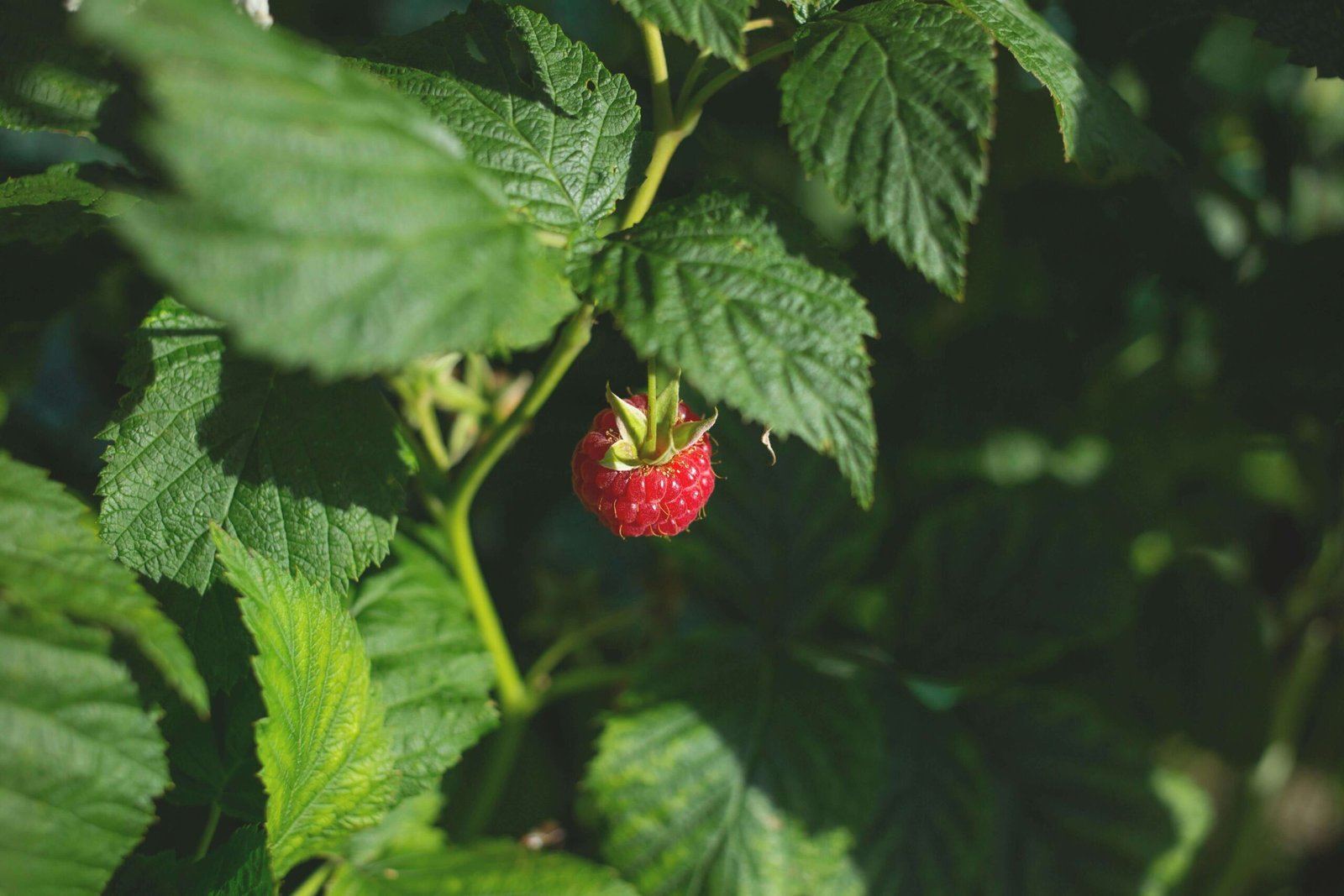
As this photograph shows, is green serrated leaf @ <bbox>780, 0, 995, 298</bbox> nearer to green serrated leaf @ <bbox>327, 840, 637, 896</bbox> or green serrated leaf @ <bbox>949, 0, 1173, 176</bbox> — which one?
green serrated leaf @ <bbox>949, 0, 1173, 176</bbox>

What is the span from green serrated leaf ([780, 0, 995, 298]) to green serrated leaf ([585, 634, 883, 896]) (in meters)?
0.59

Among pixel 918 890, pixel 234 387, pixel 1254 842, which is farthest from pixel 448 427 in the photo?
pixel 1254 842

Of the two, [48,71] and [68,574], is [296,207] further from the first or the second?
[48,71]

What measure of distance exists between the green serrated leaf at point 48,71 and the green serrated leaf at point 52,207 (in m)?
0.04

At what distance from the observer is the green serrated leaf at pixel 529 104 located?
67cm

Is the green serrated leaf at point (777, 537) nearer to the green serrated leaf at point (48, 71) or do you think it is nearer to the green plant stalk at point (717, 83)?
the green plant stalk at point (717, 83)

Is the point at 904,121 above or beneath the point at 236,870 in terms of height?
above

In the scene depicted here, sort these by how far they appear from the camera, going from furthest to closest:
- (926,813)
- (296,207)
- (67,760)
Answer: (926,813), (67,760), (296,207)

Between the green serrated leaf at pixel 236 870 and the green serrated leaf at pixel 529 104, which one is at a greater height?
the green serrated leaf at pixel 529 104

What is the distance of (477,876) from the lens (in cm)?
84

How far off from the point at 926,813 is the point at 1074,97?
755mm

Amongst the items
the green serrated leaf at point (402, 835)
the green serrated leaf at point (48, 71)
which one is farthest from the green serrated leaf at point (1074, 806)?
the green serrated leaf at point (48, 71)

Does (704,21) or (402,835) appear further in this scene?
(402,835)

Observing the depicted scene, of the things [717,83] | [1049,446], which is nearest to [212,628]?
[717,83]
